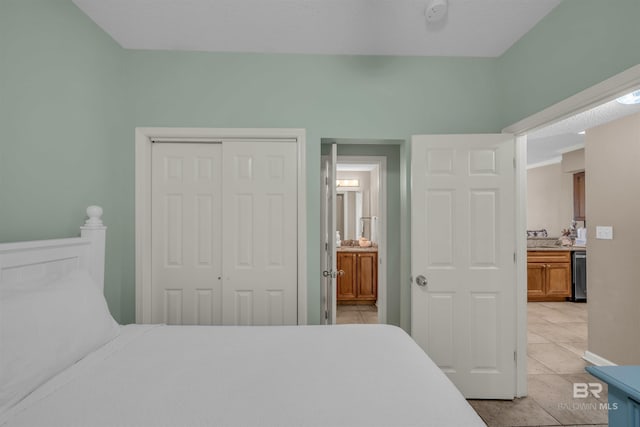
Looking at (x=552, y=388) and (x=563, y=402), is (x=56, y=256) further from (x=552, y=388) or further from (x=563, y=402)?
(x=552, y=388)

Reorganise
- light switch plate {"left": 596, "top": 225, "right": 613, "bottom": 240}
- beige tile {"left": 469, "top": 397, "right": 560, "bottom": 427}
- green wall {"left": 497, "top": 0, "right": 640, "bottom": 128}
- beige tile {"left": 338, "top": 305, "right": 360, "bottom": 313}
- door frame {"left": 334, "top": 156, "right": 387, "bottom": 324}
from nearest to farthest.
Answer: green wall {"left": 497, "top": 0, "right": 640, "bottom": 128}
beige tile {"left": 469, "top": 397, "right": 560, "bottom": 427}
light switch plate {"left": 596, "top": 225, "right": 613, "bottom": 240}
door frame {"left": 334, "top": 156, "right": 387, "bottom": 324}
beige tile {"left": 338, "top": 305, "right": 360, "bottom": 313}

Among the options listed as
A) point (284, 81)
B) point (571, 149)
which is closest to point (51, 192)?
point (284, 81)

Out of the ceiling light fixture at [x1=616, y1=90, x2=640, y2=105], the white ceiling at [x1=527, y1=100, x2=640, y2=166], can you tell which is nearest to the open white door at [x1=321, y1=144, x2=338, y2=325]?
the white ceiling at [x1=527, y1=100, x2=640, y2=166]

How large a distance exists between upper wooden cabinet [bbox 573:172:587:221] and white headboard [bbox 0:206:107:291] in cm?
751

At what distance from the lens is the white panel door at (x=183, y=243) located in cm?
244

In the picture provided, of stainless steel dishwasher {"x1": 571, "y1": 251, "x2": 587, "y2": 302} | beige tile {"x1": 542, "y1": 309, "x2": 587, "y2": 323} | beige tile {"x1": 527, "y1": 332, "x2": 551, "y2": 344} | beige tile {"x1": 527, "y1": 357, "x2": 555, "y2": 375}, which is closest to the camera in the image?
beige tile {"x1": 527, "y1": 357, "x2": 555, "y2": 375}

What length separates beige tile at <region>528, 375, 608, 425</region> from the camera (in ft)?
6.88

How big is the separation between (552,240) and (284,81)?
19.9ft

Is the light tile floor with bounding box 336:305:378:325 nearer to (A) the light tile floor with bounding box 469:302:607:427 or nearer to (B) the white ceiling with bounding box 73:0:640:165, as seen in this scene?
(A) the light tile floor with bounding box 469:302:607:427

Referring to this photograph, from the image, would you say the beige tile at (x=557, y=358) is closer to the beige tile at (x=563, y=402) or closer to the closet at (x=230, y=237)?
the beige tile at (x=563, y=402)

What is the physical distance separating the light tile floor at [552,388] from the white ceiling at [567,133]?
2.27 meters

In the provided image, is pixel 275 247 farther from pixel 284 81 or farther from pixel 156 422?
pixel 156 422

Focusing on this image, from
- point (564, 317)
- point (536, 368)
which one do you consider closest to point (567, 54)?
point (536, 368)

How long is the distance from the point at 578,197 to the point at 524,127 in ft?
16.4
